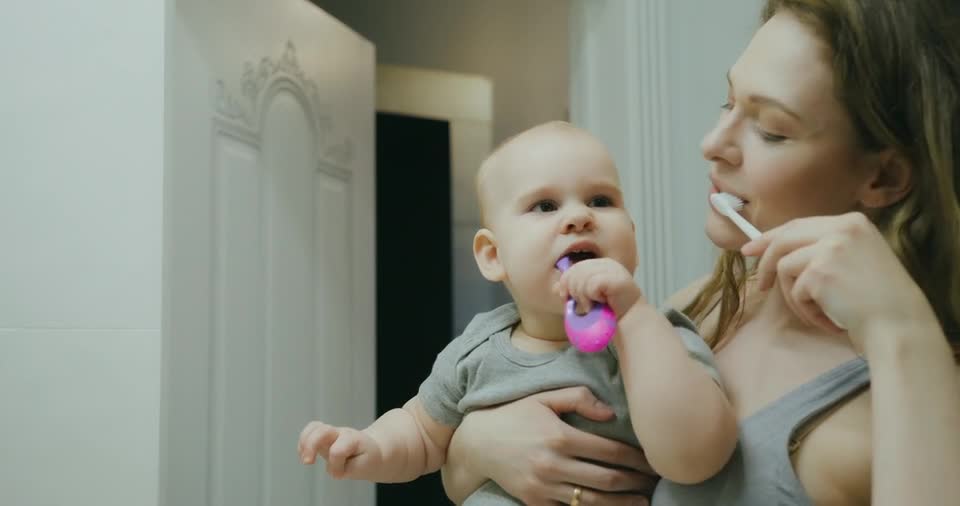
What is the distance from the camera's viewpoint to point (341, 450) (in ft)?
2.72

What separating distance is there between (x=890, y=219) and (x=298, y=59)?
1.24 metres

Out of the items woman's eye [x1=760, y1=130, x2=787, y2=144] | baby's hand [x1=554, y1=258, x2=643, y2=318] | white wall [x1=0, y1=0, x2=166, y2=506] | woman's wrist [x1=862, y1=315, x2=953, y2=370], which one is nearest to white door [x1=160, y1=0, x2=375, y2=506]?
white wall [x1=0, y1=0, x2=166, y2=506]

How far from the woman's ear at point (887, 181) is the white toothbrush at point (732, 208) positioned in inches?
4.7

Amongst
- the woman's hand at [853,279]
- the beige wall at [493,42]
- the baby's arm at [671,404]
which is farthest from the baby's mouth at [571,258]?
the beige wall at [493,42]

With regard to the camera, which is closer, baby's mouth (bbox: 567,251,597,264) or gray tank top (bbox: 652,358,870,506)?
gray tank top (bbox: 652,358,870,506)

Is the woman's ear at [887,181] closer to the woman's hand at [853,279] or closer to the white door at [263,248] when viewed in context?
the woman's hand at [853,279]

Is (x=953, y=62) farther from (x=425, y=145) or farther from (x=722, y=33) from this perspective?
(x=425, y=145)

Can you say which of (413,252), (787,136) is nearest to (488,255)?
(787,136)

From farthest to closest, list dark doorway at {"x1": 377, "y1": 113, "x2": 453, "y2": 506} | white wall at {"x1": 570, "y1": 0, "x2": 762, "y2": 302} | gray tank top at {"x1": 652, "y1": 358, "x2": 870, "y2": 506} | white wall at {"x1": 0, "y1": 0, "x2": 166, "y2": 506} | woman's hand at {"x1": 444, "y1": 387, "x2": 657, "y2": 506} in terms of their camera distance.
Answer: dark doorway at {"x1": 377, "y1": 113, "x2": 453, "y2": 506}
white wall at {"x1": 570, "y1": 0, "x2": 762, "y2": 302}
white wall at {"x1": 0, "y1": 0, "x2": 166, "y2": 506}
woman's hand at {"x1": 444, "y1": 387, "x2": 657, "y2": 506}
gray tank top at {"x1": 652, "y1": 358, "x2": 870, "y2": 506}

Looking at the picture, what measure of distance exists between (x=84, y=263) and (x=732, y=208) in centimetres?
98

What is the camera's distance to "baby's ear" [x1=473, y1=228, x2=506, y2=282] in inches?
34.5

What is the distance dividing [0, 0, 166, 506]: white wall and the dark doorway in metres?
1.31

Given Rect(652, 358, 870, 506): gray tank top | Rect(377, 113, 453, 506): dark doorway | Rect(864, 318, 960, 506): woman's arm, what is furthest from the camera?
Rect(377, 113, 453, 506): dark doorway

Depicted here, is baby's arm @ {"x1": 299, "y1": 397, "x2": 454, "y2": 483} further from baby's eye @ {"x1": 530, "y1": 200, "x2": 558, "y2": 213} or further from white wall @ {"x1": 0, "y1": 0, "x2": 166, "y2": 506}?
white wall @ {"x1": 0, "y1": 0, "x2": 166, "y2": 506}
